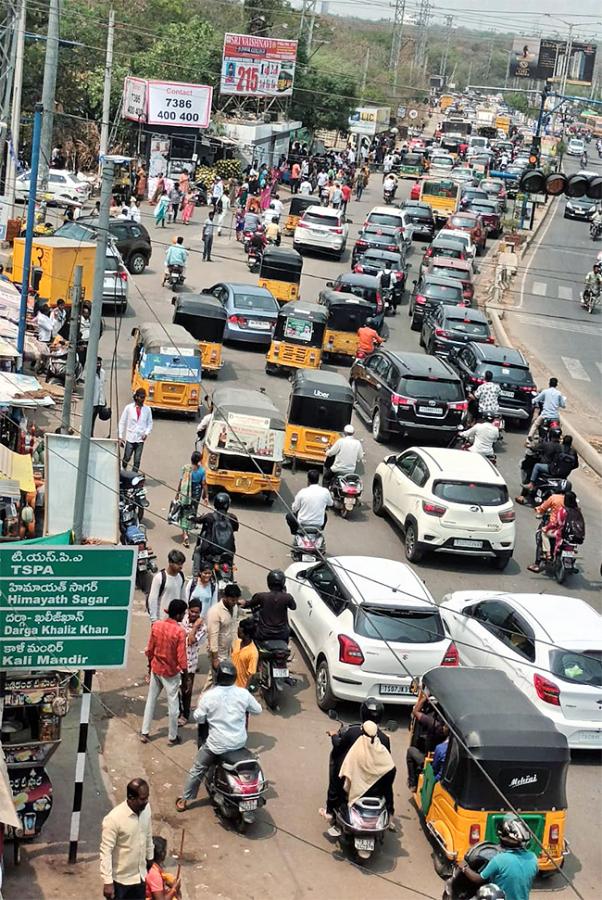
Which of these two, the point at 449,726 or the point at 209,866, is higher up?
the point at 449,726

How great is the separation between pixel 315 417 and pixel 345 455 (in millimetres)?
1604

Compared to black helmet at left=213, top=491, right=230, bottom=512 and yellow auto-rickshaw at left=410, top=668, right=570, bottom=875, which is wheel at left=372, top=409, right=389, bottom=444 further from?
yellow auto-rickshaw at left=410, top=668, right=570, bottom=875

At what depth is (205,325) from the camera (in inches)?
1103

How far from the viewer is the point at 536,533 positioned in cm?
2141

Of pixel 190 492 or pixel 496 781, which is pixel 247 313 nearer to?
pixel 190 492

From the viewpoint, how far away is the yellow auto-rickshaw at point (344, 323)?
31.6 m

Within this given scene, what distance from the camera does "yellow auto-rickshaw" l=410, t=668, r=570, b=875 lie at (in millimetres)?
11156

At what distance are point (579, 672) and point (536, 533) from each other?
7251 millimetres

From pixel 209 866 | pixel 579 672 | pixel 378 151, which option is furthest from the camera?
pixel 378 151

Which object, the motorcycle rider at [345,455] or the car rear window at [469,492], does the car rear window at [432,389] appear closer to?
the motorcycle rider at [345,455]

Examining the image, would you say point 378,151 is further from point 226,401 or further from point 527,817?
point 527,817

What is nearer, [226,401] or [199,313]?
[226,401]

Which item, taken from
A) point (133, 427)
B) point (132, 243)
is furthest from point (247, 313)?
point (133, 427)

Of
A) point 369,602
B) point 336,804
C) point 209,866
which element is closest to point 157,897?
point 209,866
